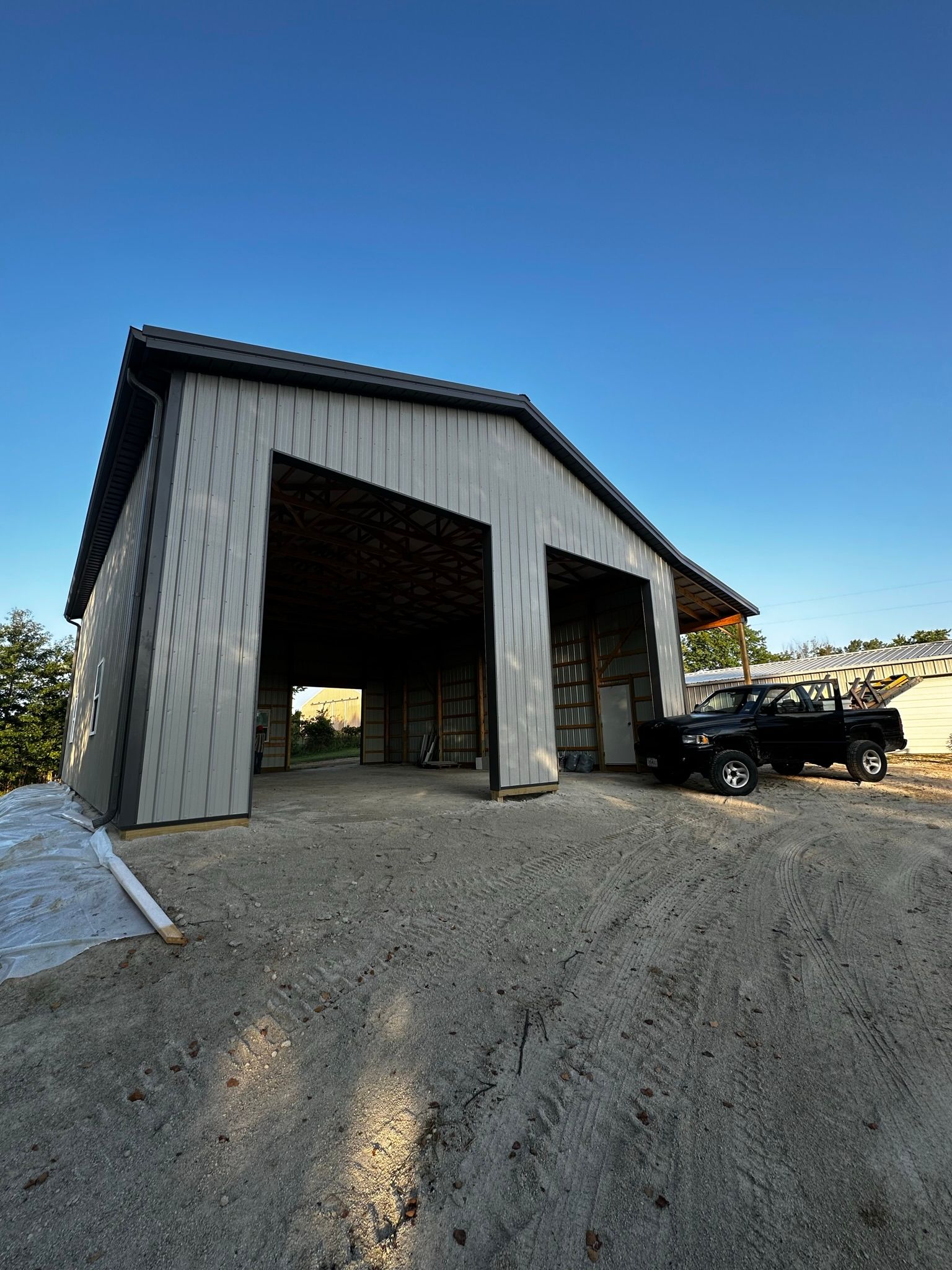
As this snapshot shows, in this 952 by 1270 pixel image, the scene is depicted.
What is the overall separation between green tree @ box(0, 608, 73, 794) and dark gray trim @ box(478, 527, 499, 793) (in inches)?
727

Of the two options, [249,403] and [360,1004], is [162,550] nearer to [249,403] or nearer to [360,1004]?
[249,403]

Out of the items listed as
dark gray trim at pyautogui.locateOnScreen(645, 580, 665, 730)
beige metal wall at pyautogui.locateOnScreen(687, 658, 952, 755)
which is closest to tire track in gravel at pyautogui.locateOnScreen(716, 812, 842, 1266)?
dark gray trim at pyautogui.locateOnScreen(645, 580, 665, 730)

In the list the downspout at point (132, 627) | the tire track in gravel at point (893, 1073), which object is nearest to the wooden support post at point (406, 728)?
the downspout at point (132, 627)

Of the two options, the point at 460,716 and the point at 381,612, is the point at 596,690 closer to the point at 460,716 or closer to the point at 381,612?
the point at 460,716

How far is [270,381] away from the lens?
22.7 feet

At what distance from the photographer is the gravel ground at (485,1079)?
155cm

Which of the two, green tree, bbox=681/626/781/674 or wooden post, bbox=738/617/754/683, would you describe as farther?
green tree, bbox=681/626/781/674

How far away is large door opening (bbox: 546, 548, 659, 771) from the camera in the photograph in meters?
13.2

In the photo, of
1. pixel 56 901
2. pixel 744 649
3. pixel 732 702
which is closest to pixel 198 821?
pixel 56 901

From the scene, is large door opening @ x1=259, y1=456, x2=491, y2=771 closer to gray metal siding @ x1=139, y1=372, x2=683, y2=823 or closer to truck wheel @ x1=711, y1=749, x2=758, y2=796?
gray metal siding @ x1=139, y1=372, x2=683, y2=823

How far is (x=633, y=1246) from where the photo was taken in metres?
1.53

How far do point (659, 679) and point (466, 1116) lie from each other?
10.9 meters

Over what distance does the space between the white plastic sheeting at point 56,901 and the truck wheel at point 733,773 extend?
26.5 ft

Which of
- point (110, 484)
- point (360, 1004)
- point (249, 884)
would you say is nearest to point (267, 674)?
point (110, 484)
